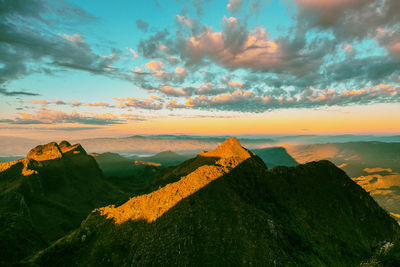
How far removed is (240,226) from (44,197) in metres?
112

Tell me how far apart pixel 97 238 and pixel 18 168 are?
101 meters

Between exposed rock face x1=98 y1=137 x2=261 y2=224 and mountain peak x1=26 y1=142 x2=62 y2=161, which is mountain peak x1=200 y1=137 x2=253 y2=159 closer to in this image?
exposed rock face x1=98 y1=137 x2=261 y2=224

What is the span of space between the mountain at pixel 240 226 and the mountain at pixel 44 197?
17.2 metres

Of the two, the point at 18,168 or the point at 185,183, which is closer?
the point at 185,183

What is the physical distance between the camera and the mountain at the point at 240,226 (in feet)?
107

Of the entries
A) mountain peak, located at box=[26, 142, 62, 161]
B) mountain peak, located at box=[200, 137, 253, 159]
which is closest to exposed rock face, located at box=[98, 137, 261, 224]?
mountain peak, located at box=[200, 137, 253, 159]

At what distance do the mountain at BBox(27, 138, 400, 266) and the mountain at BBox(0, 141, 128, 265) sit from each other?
1719cm

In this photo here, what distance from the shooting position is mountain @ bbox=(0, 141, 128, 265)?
156ft

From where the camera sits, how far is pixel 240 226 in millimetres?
34781

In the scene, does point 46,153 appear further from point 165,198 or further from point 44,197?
point 165,198

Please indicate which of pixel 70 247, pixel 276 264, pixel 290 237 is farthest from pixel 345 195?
pixel 70 247

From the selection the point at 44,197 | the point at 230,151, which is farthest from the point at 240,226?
the point at 44,197

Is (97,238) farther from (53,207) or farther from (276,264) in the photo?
(53,207)

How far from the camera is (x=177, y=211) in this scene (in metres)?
38.3
